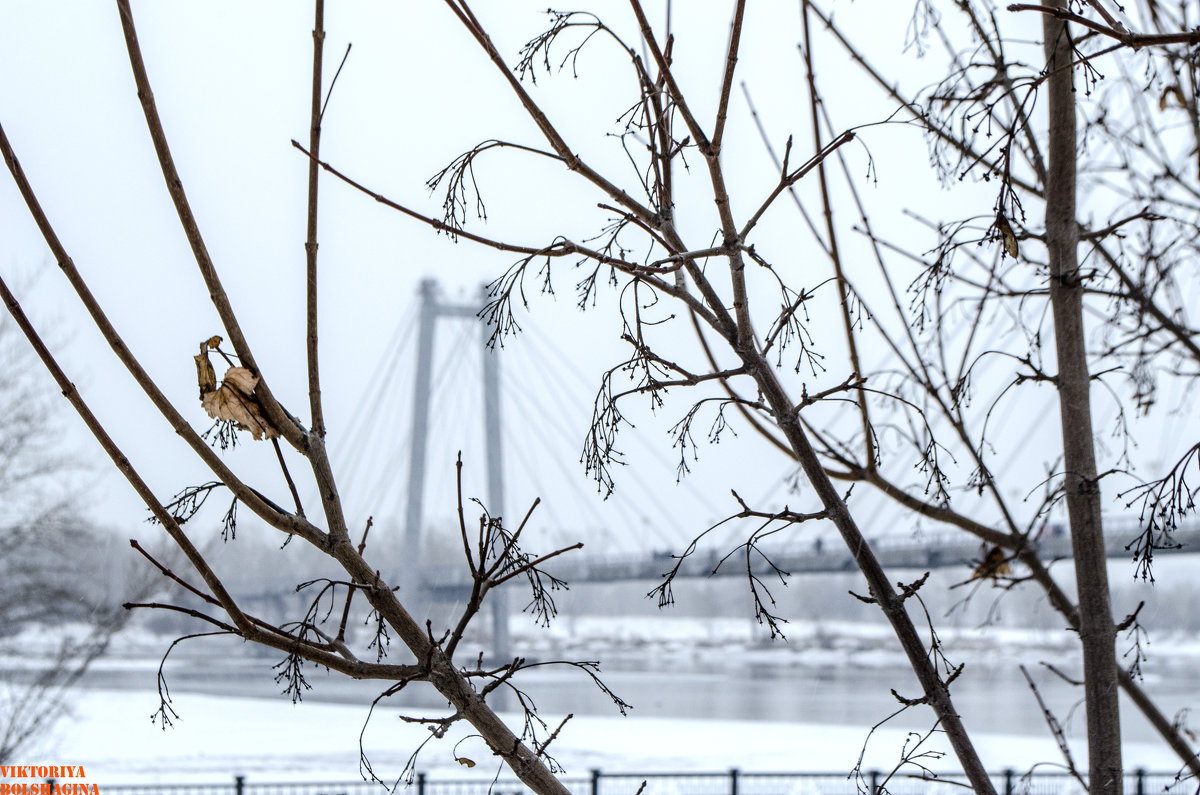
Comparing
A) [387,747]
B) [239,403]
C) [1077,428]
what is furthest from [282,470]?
[387,747]

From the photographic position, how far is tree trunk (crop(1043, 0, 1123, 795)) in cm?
107

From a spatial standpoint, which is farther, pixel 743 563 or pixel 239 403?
pixel 743 563

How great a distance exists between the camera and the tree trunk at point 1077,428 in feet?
3.52

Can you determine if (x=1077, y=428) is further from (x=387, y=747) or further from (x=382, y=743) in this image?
(x=382, y=743)

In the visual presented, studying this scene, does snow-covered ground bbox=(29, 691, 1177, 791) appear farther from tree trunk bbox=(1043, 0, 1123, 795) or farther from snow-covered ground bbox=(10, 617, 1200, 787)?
tree trunk bbox=(1043, 0, 1123, 795)

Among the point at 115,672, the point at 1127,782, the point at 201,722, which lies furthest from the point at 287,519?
the point at 115,672

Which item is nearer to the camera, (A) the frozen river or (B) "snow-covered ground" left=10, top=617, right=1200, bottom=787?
(B) "snow-covered ground" left=10, top=617, right=1200, bottom=787

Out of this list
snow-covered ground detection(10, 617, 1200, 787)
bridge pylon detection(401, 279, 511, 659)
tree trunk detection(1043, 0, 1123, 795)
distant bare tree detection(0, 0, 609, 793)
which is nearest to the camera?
distant bare tree detection(0, 0, 609, 793)

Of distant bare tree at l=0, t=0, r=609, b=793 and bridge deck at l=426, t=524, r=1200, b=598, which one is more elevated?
bridge deck at l=426, t=524, r=1200, b=598

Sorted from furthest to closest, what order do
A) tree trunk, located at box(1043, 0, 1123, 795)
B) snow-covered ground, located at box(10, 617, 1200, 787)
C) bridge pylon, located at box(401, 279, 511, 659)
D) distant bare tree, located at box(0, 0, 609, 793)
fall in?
bridge pylon, located at box(401, 279, 511, 659) → snow-covered ground, located at box(10, 617, 1200, 787) → tree trunk, located at box(1043, 0, 1123, 795) → distant bare tree, located at box(0, 0, 609, 793)

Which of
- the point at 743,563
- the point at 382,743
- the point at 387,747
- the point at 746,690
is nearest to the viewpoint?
the point at 387,747

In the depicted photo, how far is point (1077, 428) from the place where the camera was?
1.16 m

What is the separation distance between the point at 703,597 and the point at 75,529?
21.0 meters

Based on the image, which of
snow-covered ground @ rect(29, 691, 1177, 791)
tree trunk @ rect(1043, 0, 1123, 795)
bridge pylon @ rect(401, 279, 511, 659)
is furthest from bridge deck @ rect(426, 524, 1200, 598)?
tree trunk @ rect(1043, 0, 1123, 795)
